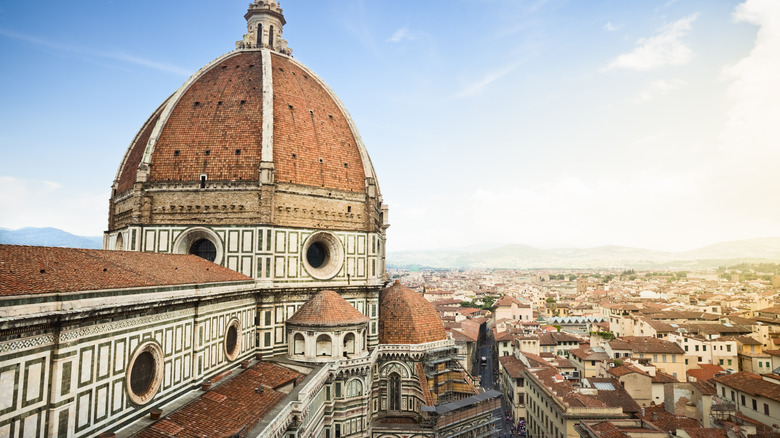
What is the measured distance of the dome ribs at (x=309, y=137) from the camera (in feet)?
85.6

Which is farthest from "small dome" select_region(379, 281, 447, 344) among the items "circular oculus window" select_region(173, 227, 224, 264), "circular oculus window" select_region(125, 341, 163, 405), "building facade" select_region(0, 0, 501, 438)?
"circular oculus window" select_region(125, 341, 163, 405)

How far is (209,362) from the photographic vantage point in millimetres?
18734

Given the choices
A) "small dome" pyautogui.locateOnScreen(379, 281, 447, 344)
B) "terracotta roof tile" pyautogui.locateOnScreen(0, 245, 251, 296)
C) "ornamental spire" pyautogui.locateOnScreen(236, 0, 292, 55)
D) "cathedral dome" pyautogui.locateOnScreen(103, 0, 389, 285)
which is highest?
"ornamental spire" pyautogui.locateOnScreen(236, 0, 292, 55)

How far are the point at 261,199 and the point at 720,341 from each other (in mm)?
51487

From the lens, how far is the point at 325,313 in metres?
23.4

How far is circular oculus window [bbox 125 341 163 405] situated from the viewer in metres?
14.3

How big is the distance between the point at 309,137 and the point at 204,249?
27.0 ft

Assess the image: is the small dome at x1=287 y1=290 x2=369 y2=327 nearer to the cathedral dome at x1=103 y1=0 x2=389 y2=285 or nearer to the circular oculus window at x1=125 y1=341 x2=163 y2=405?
the cathedral dome at x1=103 y1=0 x2=389 y2=285

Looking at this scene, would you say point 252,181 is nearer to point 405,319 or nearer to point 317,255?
point 317,255

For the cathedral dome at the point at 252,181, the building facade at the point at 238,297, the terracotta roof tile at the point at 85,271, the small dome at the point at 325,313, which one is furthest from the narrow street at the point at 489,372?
the terracotta roof tile at the point at 85,271

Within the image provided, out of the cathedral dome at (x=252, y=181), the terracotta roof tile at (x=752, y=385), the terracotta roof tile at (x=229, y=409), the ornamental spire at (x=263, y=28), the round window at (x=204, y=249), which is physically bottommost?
Result: the terracotta roof tile at (x=752, y=385)

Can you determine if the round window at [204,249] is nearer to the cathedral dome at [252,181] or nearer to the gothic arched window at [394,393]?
the cathedral dome at [252,181]

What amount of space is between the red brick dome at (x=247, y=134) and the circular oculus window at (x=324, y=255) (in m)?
2.84

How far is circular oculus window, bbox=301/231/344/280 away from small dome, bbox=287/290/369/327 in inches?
74.4
